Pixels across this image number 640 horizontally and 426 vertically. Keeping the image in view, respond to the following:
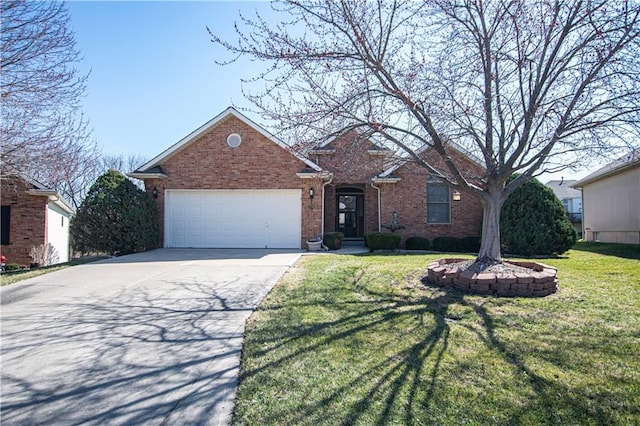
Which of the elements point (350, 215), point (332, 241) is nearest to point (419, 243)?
point (332, 241)

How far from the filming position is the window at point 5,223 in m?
14.5

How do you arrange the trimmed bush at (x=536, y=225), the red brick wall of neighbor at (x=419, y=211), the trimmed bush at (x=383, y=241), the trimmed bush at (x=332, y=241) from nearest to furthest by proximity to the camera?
the trimmed bush at (x=536, y=225) < the trimmed bush at (x=383, y=241) < the trimmed bush at (x=332, y=241) < the red brick wall of neighbor at (x=419, y=211)

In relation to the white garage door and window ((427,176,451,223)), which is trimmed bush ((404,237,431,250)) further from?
the white garage door

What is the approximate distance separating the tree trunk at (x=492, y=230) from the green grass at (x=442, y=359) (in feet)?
4.02

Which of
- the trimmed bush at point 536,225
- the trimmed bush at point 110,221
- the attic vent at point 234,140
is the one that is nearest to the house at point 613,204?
the trimmed bush at point 536,225

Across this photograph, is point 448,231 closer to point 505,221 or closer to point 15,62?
point 505,221

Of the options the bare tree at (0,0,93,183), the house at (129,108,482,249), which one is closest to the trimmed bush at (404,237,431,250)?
the house at (129,108,482,249)

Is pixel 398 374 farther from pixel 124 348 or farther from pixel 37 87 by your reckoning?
pixel 37 87

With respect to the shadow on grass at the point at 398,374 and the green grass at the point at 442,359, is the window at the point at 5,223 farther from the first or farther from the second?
the shadow on grass at the point at 398,374

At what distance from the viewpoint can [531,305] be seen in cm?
534

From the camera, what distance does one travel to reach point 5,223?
14625mm

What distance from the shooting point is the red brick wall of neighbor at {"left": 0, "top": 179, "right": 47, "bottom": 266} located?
1447 centimetres

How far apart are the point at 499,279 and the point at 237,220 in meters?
10.4

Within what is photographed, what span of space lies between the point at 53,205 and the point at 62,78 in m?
9.69
